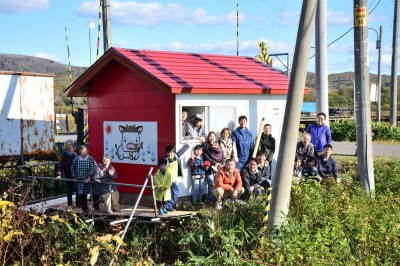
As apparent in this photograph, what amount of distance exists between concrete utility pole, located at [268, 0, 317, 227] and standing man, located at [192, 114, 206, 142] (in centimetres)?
344

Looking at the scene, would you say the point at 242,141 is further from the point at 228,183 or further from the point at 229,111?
the point at 228,183

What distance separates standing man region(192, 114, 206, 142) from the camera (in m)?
11.2

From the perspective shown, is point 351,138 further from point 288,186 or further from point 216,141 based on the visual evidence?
point 288,186

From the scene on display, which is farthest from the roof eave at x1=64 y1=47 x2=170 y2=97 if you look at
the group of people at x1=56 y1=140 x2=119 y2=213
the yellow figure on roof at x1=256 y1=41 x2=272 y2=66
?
the yellow figure on roof at x1=256 y1=41 x2=272 y2=66

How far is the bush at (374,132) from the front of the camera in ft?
82.9

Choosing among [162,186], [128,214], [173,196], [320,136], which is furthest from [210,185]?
[320,136]

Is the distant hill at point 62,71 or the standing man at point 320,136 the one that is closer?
the standing man at point 320,136

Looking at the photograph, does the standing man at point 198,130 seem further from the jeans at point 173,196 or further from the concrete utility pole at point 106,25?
the concrete utility pole at point 106,25

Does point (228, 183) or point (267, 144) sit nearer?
point (228, 183)

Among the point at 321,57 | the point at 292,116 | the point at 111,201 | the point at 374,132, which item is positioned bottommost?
the point at 111,201

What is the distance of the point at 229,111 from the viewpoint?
38.9 ft

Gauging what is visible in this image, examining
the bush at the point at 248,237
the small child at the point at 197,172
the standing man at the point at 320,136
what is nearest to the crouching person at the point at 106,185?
the bush at the point at 248,237

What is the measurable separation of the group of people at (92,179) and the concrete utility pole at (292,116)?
3558 millimetres

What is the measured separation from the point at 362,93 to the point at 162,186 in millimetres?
4171
